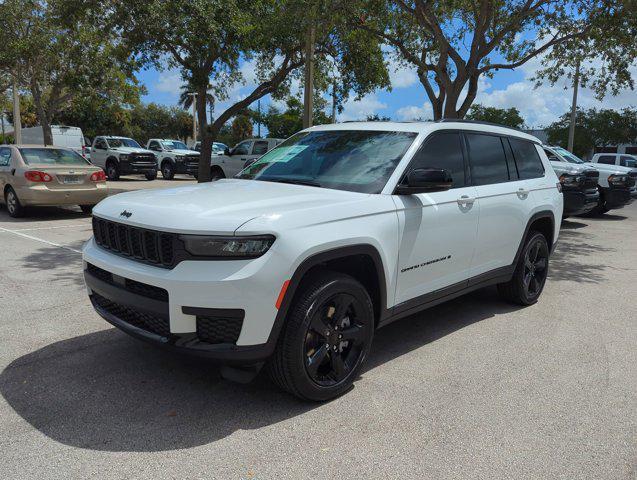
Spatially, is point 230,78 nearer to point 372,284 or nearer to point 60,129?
point 372,284

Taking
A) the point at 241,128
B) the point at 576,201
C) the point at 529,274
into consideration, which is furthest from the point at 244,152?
the point at 241,128

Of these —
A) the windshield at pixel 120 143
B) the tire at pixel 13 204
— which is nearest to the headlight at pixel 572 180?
the tire at pixel 13 204

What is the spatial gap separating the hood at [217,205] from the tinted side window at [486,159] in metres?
1.57


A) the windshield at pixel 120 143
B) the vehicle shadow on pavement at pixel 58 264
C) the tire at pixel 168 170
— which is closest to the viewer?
the vehicle shadow on pavement at pixel 58 264

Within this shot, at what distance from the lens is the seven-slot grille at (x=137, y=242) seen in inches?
121

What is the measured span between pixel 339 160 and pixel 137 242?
5.61 ft

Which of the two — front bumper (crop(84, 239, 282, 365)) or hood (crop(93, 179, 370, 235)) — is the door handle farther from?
front bumper (crop(84, 239, 282, 365))

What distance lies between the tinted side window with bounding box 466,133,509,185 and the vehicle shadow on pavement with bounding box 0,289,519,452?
1.62 meters

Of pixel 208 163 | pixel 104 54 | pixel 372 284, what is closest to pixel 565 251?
pixel 372 284

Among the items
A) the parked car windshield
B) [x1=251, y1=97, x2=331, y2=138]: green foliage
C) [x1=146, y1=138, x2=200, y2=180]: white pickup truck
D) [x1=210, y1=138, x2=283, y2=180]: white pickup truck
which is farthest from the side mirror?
[x1=251, y1=97, x2=331, y2=138]: green foliage

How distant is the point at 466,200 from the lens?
4.41 metres

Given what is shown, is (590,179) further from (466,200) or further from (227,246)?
(227,246)

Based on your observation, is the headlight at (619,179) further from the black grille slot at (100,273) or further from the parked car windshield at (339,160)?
the black grille slot at (100,273)

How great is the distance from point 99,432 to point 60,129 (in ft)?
100
